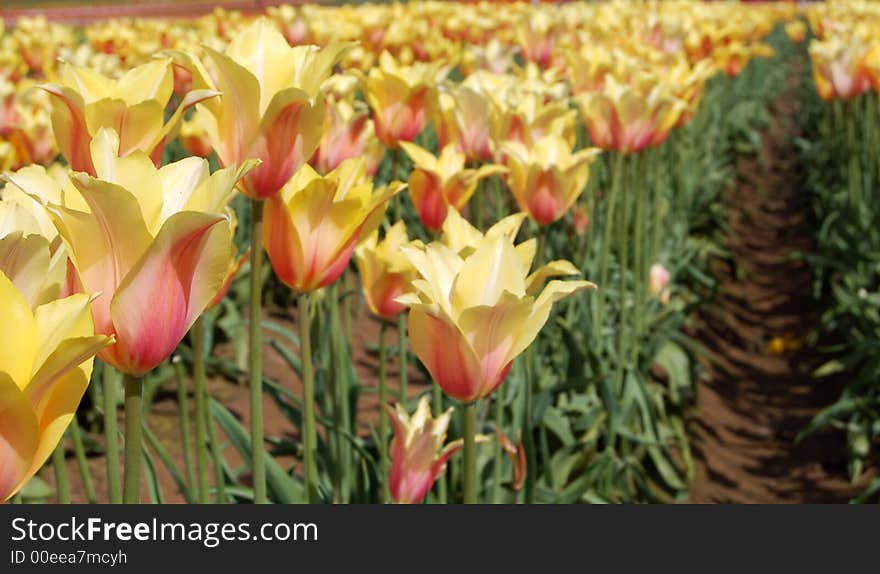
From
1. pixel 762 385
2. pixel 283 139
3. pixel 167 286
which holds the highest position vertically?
pixel 283 139

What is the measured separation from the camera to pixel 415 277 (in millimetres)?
1738

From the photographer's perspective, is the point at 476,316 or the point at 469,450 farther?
the point at 469,450

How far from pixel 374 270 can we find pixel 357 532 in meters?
0.92

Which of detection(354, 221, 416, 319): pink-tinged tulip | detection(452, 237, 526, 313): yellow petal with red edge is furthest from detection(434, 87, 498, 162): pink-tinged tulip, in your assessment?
detection(452, 237, 526, 313): yellow petal with red edge

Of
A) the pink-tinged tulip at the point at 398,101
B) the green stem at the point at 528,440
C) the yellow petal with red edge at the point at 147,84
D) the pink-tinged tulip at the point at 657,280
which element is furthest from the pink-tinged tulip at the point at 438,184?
the pink-tinged tulip at the point at 657,280

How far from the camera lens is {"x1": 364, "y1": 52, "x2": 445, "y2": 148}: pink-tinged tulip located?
8.14ft

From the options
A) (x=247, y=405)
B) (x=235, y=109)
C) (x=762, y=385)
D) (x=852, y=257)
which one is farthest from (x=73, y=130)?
(x=852, y=257)

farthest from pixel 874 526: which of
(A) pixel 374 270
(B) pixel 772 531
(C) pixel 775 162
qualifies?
(C) pixel 775 162

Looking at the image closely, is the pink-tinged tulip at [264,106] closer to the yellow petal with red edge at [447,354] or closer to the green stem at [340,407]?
the yellow petal with red edge at [447,354]

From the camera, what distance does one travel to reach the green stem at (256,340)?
4.91 ft

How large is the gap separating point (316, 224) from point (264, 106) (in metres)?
0.19

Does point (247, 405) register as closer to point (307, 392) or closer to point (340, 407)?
point (340, 407)

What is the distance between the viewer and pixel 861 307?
437 cm

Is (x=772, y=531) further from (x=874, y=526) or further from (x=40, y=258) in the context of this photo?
(x=40, y=258)
